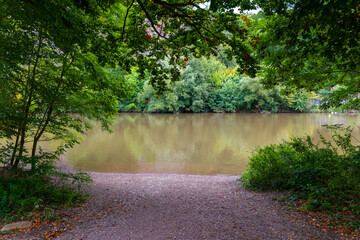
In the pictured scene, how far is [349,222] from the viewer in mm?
2816

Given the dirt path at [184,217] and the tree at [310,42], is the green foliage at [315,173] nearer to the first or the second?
the dirt path at [184,217]

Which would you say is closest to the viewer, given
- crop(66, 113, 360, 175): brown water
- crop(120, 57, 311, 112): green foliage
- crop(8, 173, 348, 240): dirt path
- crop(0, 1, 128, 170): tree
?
A: crop(8, 173, 348, 240): dirt path

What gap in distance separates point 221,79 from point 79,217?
33.1 metres

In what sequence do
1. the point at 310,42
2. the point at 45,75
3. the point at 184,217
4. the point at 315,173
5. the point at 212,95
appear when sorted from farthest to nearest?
the point at 212,95 < the point at 45,75 < the point at 315,173 < the point at 184,217 < the point at 310,42

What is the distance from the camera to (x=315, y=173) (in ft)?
13.2

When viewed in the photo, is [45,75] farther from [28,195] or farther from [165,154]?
[165,154]

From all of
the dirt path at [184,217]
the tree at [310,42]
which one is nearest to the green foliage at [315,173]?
the dirt path at [184,217]

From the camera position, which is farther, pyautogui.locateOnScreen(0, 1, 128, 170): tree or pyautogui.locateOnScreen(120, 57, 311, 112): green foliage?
pyautogui.locateOnScreen(120, 57, 311, 112): green foliage

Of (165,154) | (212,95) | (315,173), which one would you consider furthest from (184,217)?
(212,95)

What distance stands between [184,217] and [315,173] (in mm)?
2588

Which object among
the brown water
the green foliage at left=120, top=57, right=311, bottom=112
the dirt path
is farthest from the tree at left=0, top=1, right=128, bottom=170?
the green foliage at left=120, top=57, right=311, bottom=112

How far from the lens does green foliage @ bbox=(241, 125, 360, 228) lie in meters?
3.30

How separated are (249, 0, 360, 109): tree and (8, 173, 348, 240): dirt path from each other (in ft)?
7.90

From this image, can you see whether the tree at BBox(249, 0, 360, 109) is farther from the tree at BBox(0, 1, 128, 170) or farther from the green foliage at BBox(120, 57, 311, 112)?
the green foliage at BBox(120, 57, 311, 112)
